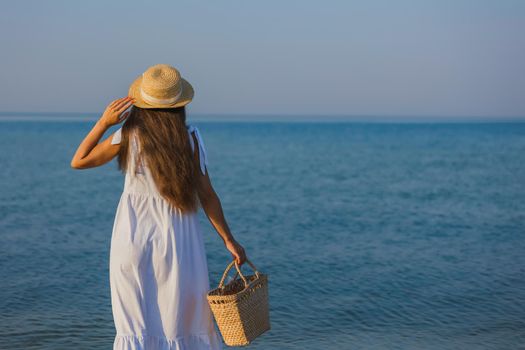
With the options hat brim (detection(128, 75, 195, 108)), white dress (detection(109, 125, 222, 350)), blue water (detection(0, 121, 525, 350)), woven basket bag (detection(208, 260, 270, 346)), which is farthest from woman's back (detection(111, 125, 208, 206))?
blue water (detection(0, 121, 525, 350))

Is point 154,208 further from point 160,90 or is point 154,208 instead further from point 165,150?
point 160,90

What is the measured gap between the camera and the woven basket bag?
364 cm

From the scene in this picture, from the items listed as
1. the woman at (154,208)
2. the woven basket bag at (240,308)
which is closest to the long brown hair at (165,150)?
the woman at (154,208)

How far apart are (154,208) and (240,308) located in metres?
0.64

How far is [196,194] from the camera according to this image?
12.1ft

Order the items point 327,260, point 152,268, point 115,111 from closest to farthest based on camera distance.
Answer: point 115,111, point 152,268, point 327,260

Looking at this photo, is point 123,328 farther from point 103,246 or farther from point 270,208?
point 270,208

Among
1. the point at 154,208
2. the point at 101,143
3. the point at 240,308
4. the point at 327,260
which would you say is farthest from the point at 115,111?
the point at 327,260

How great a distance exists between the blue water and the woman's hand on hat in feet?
11.3

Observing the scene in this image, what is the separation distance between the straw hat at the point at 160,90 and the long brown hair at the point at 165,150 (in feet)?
0.16

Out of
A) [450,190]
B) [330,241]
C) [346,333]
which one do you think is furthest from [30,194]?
[346,333]

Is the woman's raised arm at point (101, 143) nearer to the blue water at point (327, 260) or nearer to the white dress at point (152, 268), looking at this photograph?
the white dress at point (152, 268)

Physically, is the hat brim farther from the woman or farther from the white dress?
the white dress

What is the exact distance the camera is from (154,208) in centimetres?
358
